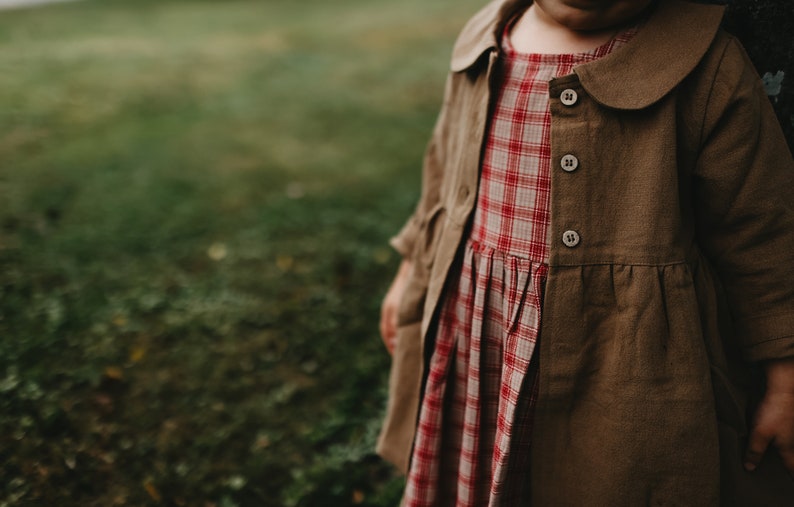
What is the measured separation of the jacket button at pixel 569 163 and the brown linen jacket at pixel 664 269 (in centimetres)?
1

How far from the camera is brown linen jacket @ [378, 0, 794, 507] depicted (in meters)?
1.24

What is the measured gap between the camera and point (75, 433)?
2146 millimetres

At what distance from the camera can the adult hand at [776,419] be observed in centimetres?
134

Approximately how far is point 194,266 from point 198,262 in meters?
0.04

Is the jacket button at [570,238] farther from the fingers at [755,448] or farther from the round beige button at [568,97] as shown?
the fingers at [755,448]

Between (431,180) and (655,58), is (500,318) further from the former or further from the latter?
(655,58)

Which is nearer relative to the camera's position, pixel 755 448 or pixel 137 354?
pixel 755 448

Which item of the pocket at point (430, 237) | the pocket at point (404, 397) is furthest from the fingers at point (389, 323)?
the pocket at point (430, 237)

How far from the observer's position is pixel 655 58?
1.27 meters

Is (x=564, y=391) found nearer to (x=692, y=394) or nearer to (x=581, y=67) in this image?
(x=692, y=394)

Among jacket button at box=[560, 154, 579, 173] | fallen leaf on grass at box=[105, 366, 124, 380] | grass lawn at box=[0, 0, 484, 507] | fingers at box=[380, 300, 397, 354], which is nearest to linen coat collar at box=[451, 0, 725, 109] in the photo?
jacket button at box=[560, 154, 579, 173]

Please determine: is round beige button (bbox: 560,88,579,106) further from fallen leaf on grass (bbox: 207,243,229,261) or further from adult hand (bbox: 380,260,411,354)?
fallen leaf on grass (bbox: 207,243,229,261)

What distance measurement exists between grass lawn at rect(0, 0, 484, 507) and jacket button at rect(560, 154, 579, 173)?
1444 millimetres

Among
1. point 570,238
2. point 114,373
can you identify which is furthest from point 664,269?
point 114,373
